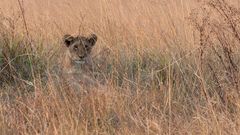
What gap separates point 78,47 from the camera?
16.7 ft

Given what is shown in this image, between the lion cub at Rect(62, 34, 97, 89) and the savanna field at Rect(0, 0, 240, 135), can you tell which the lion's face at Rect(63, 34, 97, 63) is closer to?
the lion cub at Rect(62, 34, 97, 89)

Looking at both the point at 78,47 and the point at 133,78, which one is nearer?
the point at 78,47

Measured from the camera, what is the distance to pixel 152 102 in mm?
4102

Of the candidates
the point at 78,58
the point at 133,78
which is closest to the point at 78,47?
the point at 78,58

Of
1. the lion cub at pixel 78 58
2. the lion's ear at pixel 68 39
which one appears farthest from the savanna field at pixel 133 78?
the lion's ear at pixel 68 39

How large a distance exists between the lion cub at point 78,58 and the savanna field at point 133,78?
0.10 metres

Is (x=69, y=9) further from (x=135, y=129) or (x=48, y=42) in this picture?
(x=135, y=129)

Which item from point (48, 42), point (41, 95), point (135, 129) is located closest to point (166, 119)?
point (135, 129)

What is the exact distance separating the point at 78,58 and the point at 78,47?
0.10m

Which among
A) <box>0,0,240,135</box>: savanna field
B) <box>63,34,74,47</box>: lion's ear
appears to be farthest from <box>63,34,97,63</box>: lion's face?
<box>0,0,240,135</box>: savanna field

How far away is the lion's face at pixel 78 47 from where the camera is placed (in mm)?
5105

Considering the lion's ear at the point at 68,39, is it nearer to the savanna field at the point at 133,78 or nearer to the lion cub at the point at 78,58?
the lion cub at the point at 78,58

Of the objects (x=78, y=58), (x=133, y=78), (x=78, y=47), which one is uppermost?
(x=78, y=47)

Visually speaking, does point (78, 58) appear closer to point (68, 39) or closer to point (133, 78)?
point (68, 39)
